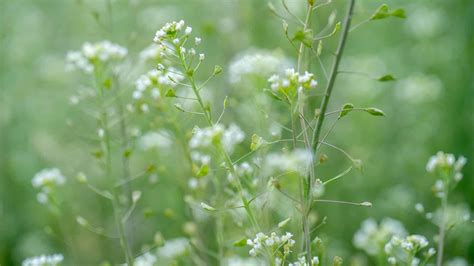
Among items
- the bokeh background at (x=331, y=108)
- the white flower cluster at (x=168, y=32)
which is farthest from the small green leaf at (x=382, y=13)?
the bokeh background at (x=331, y=108)

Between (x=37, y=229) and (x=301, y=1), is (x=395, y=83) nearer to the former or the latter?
(x=301, y=1)

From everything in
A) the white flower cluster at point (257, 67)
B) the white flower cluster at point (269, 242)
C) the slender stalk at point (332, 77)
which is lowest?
the white flower cluster at point (269, 242)

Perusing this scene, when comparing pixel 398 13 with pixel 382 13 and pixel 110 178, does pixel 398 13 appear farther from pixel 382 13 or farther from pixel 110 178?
pixel 110 178

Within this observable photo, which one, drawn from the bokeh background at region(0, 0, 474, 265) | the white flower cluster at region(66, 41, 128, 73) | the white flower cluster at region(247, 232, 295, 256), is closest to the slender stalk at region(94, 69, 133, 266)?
the white flower cluster at region(66, 41, 128, 73)

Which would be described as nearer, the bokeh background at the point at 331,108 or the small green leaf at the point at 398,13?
the small green leaf at the point at 398,13

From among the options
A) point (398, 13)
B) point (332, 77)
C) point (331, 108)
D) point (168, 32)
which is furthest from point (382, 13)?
point (331, 108)

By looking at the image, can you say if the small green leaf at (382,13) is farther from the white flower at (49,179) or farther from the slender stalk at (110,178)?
the white flower at (49,179)
